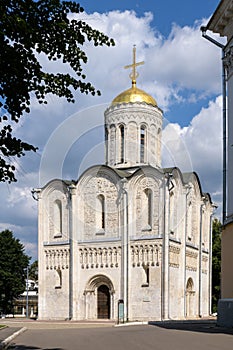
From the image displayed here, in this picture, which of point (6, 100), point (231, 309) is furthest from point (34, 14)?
point (231, 309)

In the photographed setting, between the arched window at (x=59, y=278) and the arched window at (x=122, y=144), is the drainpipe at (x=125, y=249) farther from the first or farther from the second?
the arched window at (x=59, y=278)

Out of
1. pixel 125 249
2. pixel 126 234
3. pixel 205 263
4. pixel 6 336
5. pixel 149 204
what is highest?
pixel 149 204

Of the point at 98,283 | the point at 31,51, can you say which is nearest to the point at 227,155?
the point at 31,51

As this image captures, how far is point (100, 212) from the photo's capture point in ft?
134

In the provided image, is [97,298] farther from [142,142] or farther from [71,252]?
[142,142]

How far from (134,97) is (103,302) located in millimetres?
15287

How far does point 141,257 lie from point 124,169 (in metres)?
6.98

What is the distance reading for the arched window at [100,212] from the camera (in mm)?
40750

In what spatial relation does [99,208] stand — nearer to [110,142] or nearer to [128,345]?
[110,142]

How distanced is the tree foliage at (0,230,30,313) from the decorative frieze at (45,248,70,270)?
14180 millimetres

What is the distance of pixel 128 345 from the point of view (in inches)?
549

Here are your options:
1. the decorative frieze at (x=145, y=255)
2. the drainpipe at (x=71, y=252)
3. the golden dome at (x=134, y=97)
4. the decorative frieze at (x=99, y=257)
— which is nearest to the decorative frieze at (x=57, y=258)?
the drainpipe at (x=71, y=252)

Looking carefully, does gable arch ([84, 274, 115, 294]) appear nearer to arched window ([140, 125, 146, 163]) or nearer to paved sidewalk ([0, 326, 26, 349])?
arched window ([140, 125, 146, 163])

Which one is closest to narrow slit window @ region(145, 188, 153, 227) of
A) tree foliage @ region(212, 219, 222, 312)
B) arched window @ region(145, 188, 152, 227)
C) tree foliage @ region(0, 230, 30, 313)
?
arched window @ region(145, 188, 152, 227)
